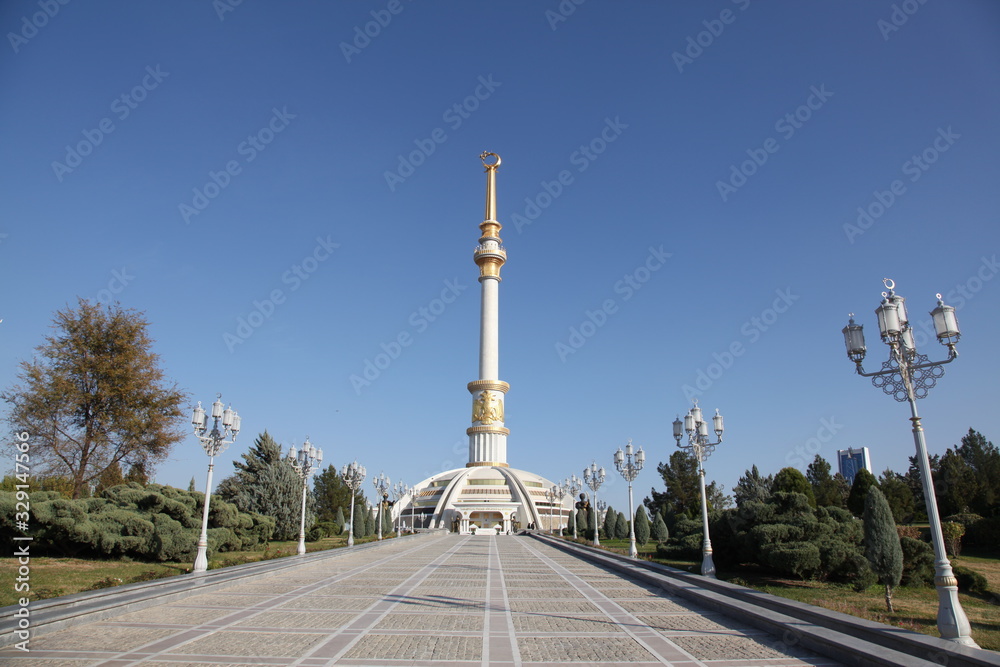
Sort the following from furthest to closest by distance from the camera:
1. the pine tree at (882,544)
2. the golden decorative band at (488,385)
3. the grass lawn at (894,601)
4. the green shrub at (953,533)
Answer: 1. the golden decorative band at (488,385)
2. the green shrub at (953,533)
3. the pine tree at (882,544)
4. the grass lawn at (894,601)

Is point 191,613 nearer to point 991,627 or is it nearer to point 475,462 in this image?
point 991,627

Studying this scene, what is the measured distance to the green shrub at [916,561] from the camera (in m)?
14.2

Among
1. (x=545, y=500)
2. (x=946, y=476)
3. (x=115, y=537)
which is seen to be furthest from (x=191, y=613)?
(x=545, y=500)

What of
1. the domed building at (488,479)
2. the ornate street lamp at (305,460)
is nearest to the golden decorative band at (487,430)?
the domed building at (488,479)

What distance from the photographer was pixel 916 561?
46.8 feet

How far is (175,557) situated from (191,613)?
10114mm

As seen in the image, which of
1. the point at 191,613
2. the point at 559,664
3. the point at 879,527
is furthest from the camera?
the point at 879,527

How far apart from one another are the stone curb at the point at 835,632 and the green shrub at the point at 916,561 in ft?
21.3

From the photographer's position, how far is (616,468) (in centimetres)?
2300

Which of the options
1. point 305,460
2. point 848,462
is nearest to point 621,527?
point 305,460

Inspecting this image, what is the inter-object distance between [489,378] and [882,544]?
179ft

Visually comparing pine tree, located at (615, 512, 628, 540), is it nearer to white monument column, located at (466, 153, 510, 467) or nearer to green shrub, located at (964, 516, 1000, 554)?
green shrub, located at (964, 516, 1000, 554)

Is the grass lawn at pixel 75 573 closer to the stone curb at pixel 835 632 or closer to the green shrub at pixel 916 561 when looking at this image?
the stone curb at pixel 835 632

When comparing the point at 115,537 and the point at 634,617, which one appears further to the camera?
the point at 115,537
